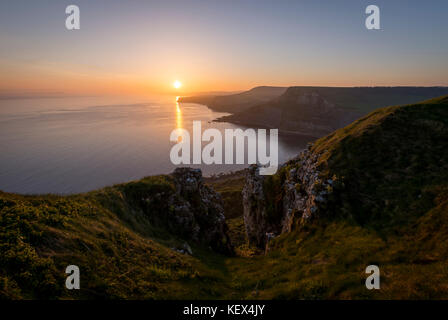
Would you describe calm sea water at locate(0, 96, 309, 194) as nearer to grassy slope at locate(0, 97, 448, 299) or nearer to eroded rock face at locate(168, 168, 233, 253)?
eroded rock face at locate(168, 168, 233, 253)

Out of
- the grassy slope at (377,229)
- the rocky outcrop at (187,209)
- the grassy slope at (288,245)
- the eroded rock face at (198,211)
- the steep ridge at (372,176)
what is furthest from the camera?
the eroded rock face at (198,211)

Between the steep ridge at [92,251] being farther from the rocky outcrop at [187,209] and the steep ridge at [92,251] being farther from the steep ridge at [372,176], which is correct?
the steep ridge at [372,176]

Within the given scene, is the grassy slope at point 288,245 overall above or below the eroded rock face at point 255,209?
above

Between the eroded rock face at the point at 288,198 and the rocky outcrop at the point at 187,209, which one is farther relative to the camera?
the rocky outcrop at the point at 187,209

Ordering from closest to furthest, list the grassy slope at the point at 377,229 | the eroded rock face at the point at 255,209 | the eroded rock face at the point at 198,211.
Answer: the grassy slope at the point at 377,229 → the eroded rock face at the point at 198,211 → the eroded rock face at the point at 255,209

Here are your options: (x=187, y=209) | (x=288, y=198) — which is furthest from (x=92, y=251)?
(x=288, y=198)

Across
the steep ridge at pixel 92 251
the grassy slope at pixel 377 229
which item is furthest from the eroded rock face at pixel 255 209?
the steep ridge at pixel 92 251
